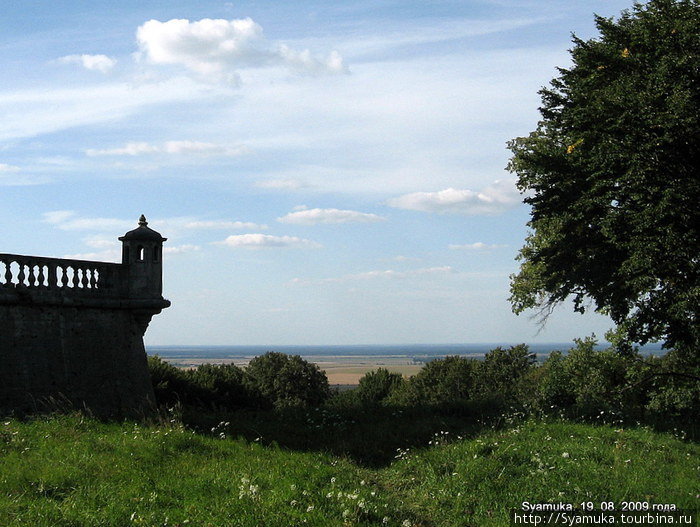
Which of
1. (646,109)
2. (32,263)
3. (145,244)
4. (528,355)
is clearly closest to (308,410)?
(145,244)

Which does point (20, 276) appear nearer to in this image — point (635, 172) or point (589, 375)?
point (635, 172)

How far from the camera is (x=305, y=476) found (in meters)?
→ 10.7

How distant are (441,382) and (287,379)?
13.6 m

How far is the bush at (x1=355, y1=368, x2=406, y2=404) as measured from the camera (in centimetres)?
6397

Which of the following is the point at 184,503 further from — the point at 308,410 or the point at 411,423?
the point at 308,410

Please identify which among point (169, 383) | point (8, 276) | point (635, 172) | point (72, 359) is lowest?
point (169, 383)

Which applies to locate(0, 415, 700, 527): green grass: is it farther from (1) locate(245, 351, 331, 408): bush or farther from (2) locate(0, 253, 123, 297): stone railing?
(1) locate(245, 351, 331, 408): bush

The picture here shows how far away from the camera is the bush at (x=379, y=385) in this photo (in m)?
64.0

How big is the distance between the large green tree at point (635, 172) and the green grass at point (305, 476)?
4410 millimetres

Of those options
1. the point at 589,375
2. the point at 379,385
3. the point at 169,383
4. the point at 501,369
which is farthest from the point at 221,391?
the point at 501,369

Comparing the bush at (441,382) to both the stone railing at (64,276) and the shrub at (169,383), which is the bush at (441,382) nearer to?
the shrub at (169,383)

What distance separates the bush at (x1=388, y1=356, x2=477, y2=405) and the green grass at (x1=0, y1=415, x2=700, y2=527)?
4622 centimetres

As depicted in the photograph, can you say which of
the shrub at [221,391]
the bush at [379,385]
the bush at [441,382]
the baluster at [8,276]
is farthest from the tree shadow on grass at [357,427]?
the bush at [379,385]

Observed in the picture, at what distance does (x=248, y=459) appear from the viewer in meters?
11.7
